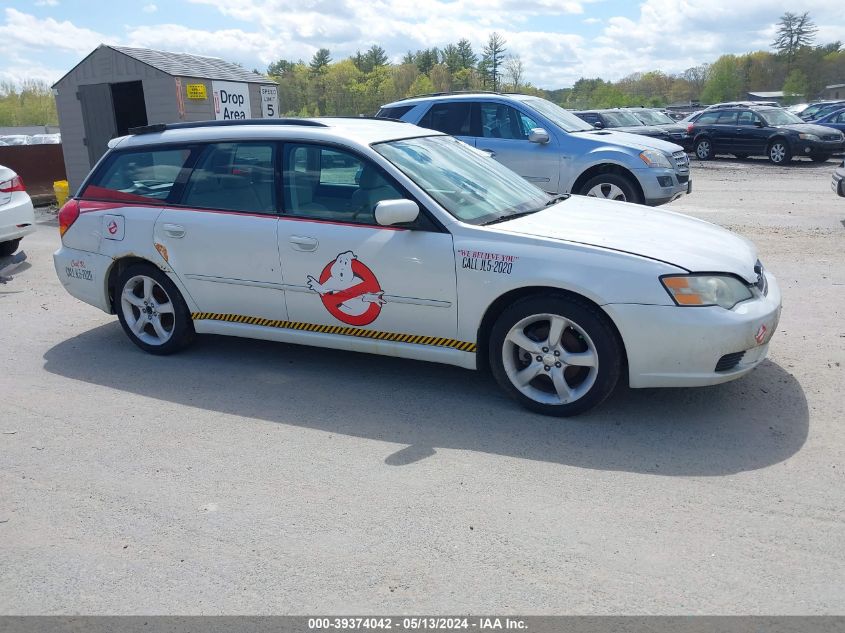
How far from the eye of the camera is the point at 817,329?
5.95 m

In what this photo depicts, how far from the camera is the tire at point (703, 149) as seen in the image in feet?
72.9

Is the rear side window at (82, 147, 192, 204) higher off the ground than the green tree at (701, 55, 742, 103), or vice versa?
the green tree at (701, 55, 742, 103)

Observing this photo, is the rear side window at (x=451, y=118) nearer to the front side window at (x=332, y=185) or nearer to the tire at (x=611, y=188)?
the tire at (x=611, y=188)

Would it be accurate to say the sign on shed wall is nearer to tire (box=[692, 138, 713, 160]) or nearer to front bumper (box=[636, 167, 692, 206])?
front bumper (box=[636, 167, 692, 206])

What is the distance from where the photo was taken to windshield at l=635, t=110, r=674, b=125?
23.0 meters

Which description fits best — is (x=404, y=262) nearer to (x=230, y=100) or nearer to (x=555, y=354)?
(x=555, y=354)

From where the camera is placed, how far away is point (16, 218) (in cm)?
970

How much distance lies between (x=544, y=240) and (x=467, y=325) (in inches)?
26.8

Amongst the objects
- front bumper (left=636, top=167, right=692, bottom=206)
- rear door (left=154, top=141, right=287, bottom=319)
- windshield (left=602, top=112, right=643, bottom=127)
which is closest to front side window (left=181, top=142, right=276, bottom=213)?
rear door (left=154, top=141, right=287, bottom=319)

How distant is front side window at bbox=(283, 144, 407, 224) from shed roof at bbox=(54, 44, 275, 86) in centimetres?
921

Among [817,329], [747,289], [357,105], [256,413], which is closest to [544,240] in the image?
[747,289]

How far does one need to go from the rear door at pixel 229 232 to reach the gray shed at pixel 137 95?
8610 millimetres

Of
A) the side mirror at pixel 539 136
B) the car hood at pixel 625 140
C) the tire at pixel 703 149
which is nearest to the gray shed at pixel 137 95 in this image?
the side mirror at pixel 539 136

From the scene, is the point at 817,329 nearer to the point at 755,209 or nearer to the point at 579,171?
the point at 579,171
